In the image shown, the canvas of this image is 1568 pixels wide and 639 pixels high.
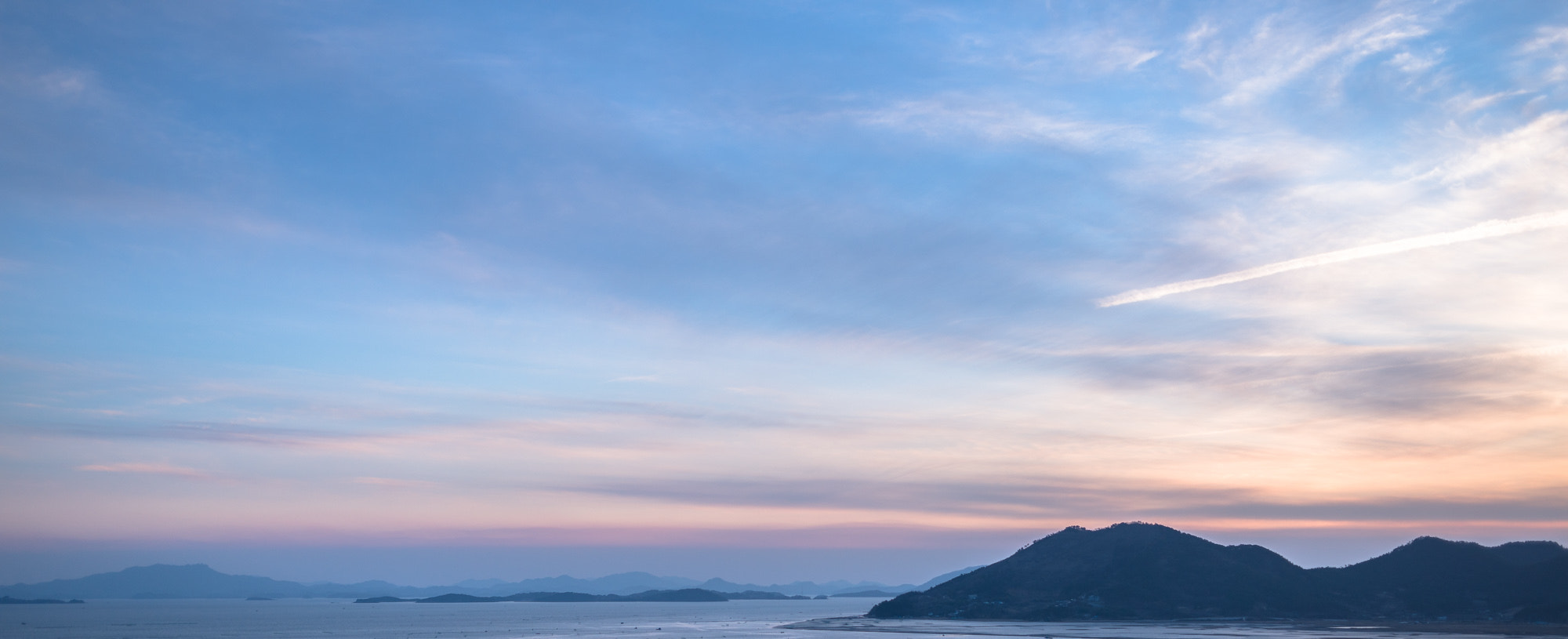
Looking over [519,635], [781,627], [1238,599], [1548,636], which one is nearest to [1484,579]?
[1238,599]

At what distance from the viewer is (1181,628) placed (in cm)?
15675

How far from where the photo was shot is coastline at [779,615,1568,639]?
129500mm

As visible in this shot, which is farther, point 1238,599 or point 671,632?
point 1238,599

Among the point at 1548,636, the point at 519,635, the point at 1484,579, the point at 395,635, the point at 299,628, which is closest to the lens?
the point at 1548,636

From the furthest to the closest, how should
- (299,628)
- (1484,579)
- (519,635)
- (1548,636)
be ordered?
(299,628)
(1484,579)
(519,635)
(1548,636)

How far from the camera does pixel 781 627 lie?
598ft

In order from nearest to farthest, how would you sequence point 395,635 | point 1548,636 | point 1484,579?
point 1548,636
point 395,635
point 1484,579

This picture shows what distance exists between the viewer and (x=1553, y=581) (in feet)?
546

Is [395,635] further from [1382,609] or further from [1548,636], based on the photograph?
[1382,609]

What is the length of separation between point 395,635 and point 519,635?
27365 mm

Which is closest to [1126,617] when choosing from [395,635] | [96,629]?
[395,635]

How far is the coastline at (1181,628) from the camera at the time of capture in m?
130

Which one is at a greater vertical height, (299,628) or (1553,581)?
(1553,581)

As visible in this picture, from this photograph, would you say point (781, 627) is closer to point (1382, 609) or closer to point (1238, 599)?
point (1238, 599)
